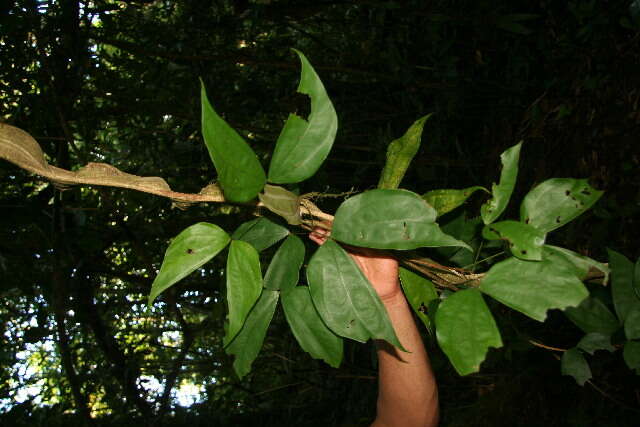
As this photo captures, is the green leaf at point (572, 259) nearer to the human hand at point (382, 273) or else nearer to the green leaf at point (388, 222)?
the green leaf at point (388, 222)

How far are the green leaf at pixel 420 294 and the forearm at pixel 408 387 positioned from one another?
140mm

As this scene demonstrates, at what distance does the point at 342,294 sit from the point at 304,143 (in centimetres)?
14

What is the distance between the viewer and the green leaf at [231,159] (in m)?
0.37

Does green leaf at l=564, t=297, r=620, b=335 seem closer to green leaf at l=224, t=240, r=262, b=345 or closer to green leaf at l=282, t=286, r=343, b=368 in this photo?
green leaf at l=282, t=286, r=343, b=368

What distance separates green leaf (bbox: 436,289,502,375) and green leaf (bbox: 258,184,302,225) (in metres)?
0.16

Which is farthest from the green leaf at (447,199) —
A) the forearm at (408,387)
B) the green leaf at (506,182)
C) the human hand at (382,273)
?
the forearm at (408,387)

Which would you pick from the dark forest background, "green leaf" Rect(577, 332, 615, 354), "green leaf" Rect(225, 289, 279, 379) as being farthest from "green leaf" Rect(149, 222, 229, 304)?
the dark forest background

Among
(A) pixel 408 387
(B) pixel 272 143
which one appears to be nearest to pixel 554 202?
(A) pixel 408 387

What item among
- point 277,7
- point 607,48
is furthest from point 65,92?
point 607,48

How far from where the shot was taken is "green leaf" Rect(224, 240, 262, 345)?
43 cm

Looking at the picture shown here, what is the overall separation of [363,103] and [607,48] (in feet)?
2.89

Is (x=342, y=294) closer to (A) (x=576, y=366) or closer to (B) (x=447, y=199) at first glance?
(B) (x=447, y=199)

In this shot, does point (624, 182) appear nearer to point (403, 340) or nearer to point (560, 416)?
point (560, 416)

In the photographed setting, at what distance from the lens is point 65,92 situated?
1.41 metres
